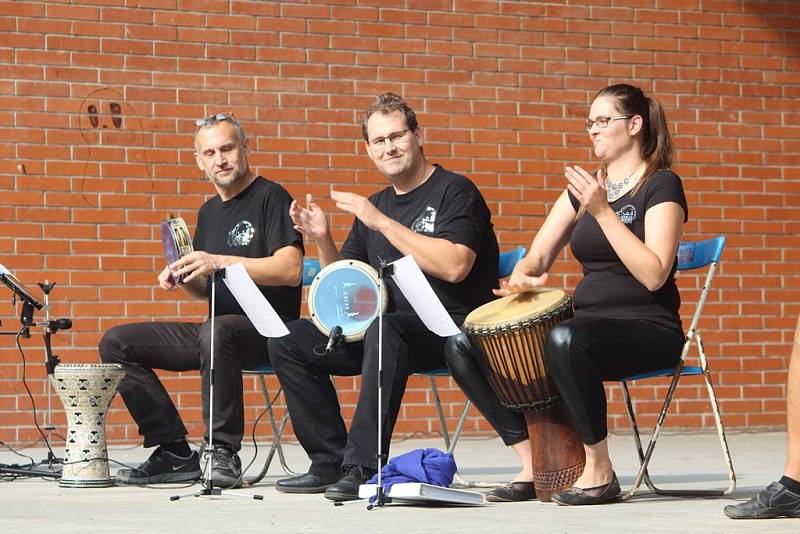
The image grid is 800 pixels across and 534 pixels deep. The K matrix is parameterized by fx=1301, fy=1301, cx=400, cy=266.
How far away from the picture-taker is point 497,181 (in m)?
7.46

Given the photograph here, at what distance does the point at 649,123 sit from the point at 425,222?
33.1 inches

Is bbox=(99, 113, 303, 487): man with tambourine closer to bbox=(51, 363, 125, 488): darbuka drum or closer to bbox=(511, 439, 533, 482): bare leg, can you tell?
bbox=(51, 363, 125, 488): darbuka drum

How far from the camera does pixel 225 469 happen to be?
4.82 m

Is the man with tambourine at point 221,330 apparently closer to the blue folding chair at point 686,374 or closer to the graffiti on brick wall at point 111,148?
the blue folding chair at point 686,374

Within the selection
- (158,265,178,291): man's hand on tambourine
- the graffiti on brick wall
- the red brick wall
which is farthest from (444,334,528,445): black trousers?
the graffiti on brick wall

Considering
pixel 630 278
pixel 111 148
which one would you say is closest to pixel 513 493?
pixel 630 278

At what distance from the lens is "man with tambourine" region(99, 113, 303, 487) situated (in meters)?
4.88

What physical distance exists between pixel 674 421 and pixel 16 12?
14.2 feet

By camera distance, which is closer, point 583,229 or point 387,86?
point 583,229

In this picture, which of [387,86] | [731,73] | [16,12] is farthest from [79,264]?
[731,73]

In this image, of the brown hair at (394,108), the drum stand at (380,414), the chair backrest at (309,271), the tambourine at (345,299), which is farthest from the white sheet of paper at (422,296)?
the chair backrest at (309,271)

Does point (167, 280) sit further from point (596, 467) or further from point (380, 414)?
point (596, 467)

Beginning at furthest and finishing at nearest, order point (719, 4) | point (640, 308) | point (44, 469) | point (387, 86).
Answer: point (719, 4), point (387, 86), point (44, 469), point (640, 308)

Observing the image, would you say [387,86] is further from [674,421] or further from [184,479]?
[184,479]
